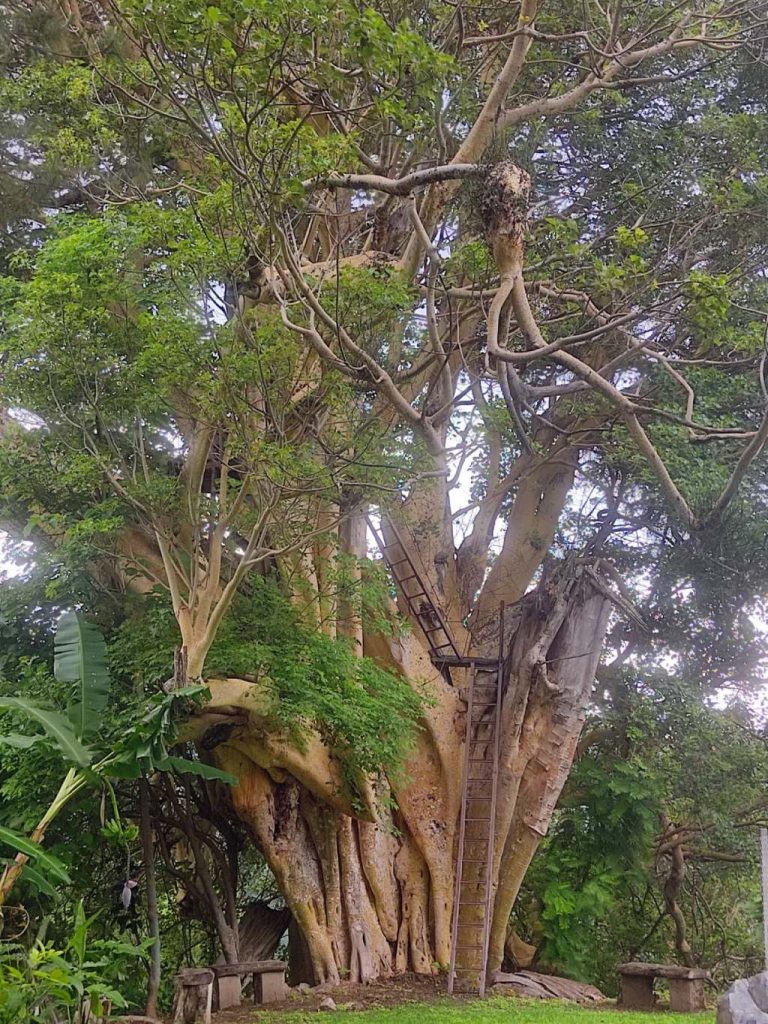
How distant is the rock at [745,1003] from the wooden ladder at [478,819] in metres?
2.98

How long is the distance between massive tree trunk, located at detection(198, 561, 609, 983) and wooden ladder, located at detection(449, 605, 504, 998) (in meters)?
0.11

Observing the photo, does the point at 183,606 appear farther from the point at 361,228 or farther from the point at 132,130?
the point at 361,228

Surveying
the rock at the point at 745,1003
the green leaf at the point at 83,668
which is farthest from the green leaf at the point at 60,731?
the rock at the point at 745,1003

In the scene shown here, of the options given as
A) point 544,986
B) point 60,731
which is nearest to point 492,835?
point 544,986

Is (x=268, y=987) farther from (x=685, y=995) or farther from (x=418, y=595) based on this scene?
(x=418, y=595)

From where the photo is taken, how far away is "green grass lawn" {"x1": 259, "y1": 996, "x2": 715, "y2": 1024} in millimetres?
7336

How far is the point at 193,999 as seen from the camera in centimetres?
685

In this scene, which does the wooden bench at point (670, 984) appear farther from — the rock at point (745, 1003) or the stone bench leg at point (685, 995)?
the rock at point (745, 1003)

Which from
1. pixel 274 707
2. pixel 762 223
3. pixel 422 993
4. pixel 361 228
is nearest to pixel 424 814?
pixel 422 993

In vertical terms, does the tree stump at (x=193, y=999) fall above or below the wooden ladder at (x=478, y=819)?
below

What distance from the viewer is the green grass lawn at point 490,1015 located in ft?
24.1

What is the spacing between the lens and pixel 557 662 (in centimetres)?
1058

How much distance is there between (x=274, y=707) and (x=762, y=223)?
6343 mm

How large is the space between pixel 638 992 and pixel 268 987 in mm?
3834
